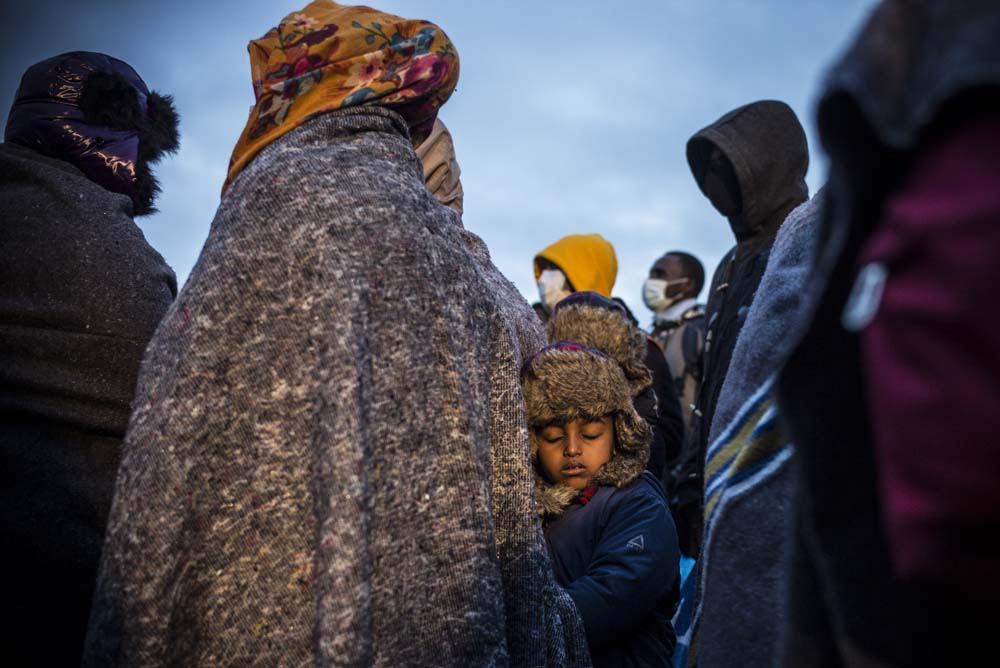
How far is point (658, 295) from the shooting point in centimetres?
747

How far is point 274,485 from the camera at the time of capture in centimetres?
175

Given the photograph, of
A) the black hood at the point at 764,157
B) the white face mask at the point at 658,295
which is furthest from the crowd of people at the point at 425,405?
the white face mask at the point at 658,295

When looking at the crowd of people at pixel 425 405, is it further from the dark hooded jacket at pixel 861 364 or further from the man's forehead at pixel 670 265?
the man's forehead at pixel 670 265

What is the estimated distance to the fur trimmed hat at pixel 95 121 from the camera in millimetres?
2789

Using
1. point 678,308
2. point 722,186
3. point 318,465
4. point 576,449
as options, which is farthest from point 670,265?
point 318,465

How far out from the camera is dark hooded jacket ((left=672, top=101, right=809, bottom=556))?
355cm

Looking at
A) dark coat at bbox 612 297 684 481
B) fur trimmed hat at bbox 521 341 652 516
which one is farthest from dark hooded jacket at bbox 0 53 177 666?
dark coat at bbox 612 297 684 481

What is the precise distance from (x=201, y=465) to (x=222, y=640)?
325 mm

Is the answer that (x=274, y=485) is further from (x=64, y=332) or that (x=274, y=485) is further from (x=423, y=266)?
(x=64, y=332)

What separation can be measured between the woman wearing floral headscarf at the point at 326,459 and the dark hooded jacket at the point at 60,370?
0.65 meters

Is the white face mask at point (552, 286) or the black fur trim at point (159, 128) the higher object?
the white face mask at point (552, 286)

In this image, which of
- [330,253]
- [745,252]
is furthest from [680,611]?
[330,253]

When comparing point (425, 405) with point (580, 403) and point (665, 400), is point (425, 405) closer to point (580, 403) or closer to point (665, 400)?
point (580, 403)

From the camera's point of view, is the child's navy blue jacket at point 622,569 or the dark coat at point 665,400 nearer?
the child's navy blue jacket at point 622,569
